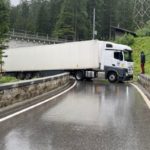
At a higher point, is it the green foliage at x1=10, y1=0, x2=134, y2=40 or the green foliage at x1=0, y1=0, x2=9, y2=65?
the green foliage at x1=10, y1=0, x2=134, y2=40

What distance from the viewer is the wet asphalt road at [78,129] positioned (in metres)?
7.83

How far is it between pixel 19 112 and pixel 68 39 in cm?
9587

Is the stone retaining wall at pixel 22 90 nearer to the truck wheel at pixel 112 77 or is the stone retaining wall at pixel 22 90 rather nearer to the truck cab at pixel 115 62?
the truck wheel at pixel 112 77

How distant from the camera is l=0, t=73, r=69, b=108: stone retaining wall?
12.6 m

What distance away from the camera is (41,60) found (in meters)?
39.8

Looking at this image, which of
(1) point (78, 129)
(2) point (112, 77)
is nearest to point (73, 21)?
(2) point (112, 77)

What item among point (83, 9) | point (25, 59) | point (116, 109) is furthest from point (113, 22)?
point (116, 109)

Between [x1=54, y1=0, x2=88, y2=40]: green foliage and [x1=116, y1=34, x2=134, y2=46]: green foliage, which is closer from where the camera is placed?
[x1=116, y1=34, x2=134, y2=46]: green foliage

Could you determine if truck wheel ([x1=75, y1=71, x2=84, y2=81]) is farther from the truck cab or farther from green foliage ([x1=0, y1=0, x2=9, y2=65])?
green foliage ([x1=0, y1=0, x2=9, y2=65])

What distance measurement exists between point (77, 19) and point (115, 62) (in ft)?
251

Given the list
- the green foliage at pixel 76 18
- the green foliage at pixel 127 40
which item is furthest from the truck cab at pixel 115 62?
the green foliage at pixel 76 18

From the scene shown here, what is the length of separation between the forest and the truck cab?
69372 millimetres

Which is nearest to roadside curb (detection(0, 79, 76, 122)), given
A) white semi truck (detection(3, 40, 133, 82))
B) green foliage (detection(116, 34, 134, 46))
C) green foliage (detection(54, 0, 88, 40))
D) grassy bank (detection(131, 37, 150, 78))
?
white semi truck (detection(3, 40, 133, 82))

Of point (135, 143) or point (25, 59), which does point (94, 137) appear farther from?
point (25, 59)
